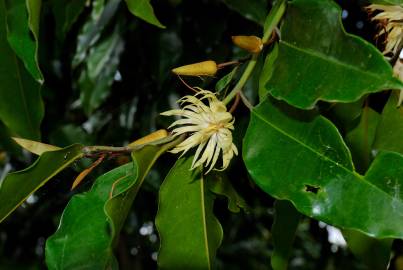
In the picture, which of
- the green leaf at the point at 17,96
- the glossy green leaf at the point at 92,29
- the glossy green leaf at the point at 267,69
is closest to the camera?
the glossy green leaf at the point at 267,69

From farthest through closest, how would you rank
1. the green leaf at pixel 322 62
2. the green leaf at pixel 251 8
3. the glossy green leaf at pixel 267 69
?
the green leaf at pixel 251 8, the glossy green leaf at pixel 267 69, the green leaf at pixel 322 62

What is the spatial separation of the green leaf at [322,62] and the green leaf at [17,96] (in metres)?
0.38

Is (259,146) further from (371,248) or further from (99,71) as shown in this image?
(99,71)

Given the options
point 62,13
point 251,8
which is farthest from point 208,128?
point 62,13

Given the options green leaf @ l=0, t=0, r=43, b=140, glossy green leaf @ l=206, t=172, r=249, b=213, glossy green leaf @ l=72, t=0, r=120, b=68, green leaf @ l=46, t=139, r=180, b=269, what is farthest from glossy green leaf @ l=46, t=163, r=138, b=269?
glossy green leaf @ l=72, t=0, r=120, b=68

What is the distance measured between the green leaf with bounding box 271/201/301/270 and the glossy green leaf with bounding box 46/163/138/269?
189mm

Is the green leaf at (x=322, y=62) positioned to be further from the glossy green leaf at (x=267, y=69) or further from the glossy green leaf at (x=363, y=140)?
the glossy green leaf at (x=363, y=140)

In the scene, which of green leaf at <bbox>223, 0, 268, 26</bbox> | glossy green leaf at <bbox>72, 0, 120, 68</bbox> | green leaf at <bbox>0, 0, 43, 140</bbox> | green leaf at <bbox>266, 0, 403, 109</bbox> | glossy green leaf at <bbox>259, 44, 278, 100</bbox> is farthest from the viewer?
glossy green leaf at <bbox>72, 0, 120, 68</bbox>

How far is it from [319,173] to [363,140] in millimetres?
189

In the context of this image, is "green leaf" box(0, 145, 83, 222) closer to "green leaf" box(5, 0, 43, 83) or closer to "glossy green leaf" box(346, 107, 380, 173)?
"green leaf" box(5, 0, 43, 83)

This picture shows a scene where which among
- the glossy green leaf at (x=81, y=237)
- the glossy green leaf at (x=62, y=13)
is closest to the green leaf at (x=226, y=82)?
the glossy green leaf at (x=81, y=237)

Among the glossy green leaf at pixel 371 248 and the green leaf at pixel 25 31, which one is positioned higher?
the green leaf at pixel 25 31

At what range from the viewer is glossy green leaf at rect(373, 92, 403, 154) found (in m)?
0.73

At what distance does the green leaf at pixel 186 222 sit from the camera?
0.70 metres
